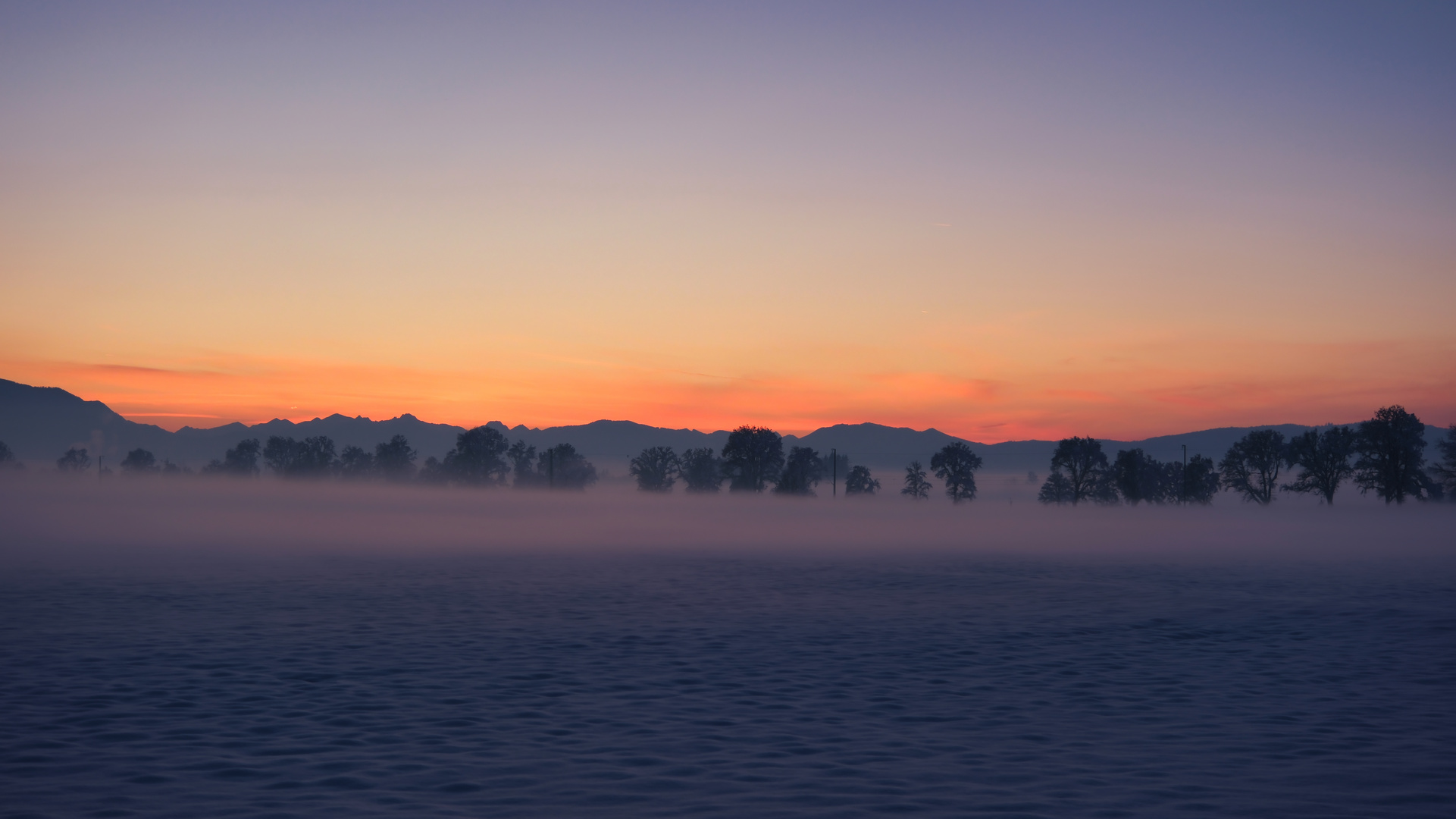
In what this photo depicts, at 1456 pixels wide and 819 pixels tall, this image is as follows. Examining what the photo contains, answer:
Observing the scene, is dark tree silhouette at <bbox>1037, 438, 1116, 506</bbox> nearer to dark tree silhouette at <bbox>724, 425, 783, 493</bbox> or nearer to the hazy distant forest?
the hazy distant forest

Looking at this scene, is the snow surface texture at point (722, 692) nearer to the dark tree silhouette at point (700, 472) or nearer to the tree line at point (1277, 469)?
the tree line at point (1277, 469)

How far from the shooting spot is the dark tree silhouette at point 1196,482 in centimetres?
16525

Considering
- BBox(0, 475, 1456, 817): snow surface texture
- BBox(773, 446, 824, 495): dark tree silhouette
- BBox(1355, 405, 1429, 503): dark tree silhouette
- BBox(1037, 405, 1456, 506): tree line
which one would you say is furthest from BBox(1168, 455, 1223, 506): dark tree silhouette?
BBox(0, 475, 1456, 817): snow surface texture

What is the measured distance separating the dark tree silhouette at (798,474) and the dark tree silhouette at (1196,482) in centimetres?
5558

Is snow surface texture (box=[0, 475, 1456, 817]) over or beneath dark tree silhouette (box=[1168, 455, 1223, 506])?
beneath

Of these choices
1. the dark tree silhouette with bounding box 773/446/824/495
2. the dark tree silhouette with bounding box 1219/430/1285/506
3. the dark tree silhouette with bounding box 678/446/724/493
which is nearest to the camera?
the dark tree silhouette with bounding box 1219/430/1285/506

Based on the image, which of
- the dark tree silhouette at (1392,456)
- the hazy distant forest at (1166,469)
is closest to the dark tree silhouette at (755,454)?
the hazy distant forest at (1166,469)

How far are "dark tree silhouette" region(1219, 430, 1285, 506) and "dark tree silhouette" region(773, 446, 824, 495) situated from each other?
5916cm

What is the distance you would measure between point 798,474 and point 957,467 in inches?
1129

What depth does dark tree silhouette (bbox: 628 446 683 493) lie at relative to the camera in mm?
194750

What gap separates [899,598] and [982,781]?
23.6 metres

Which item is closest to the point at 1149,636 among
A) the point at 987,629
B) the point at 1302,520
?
the point at 987,629

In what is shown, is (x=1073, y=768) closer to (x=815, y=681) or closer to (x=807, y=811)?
(x=807, y=811)

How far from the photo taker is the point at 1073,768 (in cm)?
1225
